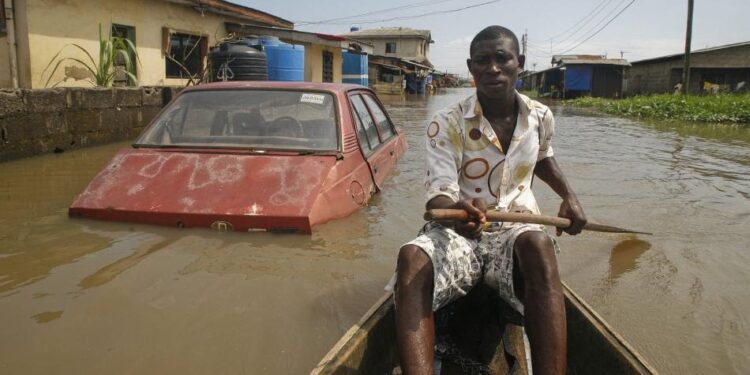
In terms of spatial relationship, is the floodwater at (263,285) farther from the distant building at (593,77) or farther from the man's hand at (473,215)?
the distant building at (593,77)

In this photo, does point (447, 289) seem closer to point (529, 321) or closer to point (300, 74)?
point (529, 321)

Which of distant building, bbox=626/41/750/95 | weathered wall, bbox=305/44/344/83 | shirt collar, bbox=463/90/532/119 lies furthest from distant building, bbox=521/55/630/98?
shirt collar, bbox=463/90/532/119

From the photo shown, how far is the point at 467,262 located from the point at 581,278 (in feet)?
6.55

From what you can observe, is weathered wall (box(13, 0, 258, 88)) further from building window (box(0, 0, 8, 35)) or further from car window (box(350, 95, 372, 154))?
car window (box(350, 95, 372, 154))

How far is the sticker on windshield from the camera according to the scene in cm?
475

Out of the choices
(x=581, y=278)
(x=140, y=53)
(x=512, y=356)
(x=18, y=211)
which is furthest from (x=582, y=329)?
(x=140, y=53)

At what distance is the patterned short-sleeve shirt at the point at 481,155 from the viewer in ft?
8.25

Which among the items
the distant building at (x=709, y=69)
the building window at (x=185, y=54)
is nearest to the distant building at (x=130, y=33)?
the building window at (x=185, y=54)

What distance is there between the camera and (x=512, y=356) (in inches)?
95.5

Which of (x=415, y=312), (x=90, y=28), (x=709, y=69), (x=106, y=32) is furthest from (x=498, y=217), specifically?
(x=709, y=69)

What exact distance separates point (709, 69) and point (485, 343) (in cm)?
3009

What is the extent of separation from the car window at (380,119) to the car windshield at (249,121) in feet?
4.32

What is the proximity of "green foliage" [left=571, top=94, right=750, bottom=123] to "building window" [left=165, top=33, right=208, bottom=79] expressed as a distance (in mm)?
15757

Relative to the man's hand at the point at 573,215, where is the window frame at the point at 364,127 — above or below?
above
